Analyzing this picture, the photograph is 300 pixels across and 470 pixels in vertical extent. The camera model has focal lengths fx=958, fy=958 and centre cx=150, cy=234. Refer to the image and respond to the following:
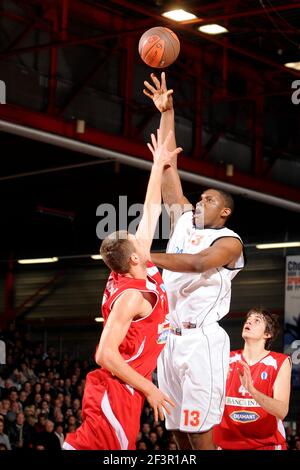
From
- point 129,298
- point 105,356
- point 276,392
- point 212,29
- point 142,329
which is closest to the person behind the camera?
point 105,356

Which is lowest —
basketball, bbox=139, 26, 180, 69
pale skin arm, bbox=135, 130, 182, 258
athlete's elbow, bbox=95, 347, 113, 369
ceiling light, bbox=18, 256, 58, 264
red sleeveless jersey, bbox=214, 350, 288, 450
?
red sleeveless jersey, bbox=214, 350, 288, 450

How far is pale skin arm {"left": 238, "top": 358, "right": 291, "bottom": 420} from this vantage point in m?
7.52

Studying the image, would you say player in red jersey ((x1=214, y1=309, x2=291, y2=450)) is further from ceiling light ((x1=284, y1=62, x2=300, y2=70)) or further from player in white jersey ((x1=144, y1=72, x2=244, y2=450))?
ceiling light ((x1=284, y1=62, x2=300, y2=70))

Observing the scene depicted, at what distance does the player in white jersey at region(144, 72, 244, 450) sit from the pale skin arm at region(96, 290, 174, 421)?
1.23 meters

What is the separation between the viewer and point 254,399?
309 inches

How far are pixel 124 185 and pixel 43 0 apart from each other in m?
5.91

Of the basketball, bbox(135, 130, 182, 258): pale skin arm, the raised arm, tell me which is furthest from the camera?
the basketball

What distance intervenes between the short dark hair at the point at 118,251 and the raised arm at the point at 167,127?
1741 mm

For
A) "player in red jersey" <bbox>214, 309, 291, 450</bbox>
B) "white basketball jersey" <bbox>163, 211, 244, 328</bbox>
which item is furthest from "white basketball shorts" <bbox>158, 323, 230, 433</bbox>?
"player in red jersey" <bbox>214, 309, 291, 450</bbox>

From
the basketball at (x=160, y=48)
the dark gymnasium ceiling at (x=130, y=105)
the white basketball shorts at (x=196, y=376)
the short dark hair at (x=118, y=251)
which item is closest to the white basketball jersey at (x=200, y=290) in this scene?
the white basketball shorts at (x=196, y=376)

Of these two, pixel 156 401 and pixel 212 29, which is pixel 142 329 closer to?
pixel 156 401

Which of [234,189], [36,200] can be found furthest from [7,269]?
[234,189]

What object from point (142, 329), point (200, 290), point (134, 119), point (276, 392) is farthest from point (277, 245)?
point (142, 329)

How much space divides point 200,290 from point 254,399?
1.15 m
